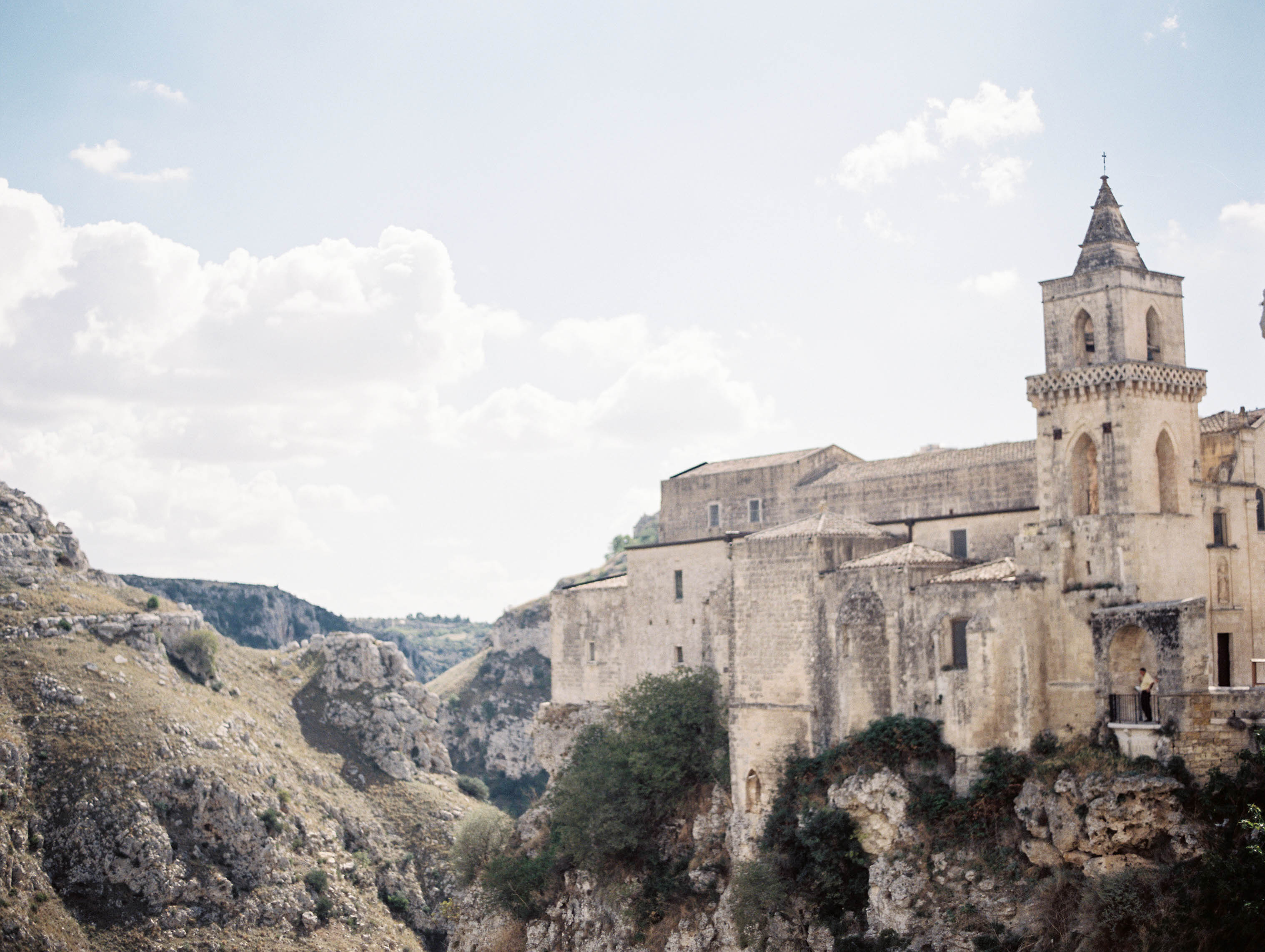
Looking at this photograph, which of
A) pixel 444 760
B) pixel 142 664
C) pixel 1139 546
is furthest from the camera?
pixel 444 760

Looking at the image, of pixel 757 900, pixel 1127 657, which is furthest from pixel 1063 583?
pixel 757 900

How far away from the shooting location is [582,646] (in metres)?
62.9

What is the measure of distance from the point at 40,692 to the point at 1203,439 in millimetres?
61337

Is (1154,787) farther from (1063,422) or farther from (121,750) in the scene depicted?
(121,750)

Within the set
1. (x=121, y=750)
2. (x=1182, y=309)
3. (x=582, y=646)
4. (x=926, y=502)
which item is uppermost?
(x=1182, y=309)

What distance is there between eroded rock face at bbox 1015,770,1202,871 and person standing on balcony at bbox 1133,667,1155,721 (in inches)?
77.9

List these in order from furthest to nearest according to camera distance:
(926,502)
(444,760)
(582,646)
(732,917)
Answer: (444,760) < (582,646) < (926,502) < (732,917)

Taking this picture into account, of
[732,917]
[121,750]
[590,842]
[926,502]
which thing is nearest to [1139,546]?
[926,502]

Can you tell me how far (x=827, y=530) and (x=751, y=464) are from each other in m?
13.3

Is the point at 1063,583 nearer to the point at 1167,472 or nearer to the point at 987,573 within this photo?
the point at 987,573

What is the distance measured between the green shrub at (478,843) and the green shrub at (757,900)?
62.6ft

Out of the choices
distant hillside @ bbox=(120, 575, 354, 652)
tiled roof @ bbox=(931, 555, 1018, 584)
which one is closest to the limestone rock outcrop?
distant hillside @ bbox=(120, 575, 354, 652)

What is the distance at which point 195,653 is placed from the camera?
87.3m

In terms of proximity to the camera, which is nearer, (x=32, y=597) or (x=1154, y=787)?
(x=1154, y=787)
